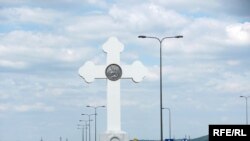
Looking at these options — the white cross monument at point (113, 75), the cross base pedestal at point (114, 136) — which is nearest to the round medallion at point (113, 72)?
the white cross monument at point (113, 75)

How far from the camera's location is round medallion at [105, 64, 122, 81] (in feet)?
141

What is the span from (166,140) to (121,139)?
143ft

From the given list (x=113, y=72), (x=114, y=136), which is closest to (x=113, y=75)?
(x=113, y=72)

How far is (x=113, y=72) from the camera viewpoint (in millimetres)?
43281

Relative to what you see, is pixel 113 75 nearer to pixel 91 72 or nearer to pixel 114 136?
pixel 91 72

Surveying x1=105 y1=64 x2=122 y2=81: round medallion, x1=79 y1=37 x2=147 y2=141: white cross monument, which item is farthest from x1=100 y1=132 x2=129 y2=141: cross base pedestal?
x1=105 y1=64 x2=122 y2=81: round medallion

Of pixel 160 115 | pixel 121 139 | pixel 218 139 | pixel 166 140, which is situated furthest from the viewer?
pixel 166 140

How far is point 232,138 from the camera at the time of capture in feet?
128

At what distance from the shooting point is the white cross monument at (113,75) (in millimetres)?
42219

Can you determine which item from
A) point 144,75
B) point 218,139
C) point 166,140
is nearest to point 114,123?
point 144,75

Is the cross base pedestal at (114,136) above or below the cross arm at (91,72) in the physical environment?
below

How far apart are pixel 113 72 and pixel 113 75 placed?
0.26m

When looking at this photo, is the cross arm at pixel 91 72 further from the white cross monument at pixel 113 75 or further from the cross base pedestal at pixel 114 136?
the cross base pedestal at pixel 114 136

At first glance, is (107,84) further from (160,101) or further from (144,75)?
(160,101)
